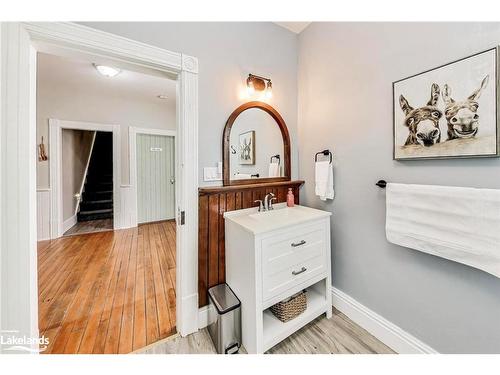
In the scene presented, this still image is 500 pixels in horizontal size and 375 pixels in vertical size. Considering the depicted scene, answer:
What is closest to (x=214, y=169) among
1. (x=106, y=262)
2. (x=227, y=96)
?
(x=227, y=96)

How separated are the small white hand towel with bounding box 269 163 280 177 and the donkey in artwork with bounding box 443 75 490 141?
→ 3.73ft

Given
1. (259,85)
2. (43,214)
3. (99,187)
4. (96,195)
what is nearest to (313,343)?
(259,85)

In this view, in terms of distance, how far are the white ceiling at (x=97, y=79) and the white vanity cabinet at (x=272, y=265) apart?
2.21m

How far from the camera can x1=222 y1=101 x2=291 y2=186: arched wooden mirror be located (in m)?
1.56

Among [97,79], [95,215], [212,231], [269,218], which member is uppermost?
[97,79]

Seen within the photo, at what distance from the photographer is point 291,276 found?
1304mm

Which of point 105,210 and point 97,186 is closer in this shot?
point 105,210

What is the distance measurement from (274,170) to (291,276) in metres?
0.92

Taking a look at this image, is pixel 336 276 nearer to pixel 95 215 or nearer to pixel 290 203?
pixel 290 203

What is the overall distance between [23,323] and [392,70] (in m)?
2.48

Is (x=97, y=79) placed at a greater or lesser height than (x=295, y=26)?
greater

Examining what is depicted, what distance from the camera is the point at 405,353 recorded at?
1.22 metres

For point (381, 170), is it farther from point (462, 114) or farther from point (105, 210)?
point (105, 210)

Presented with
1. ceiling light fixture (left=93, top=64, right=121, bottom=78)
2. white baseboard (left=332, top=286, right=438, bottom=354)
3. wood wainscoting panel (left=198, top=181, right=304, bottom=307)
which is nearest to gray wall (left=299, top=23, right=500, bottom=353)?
white baseboard (left=332, top=286, right=438, bottom=354)
